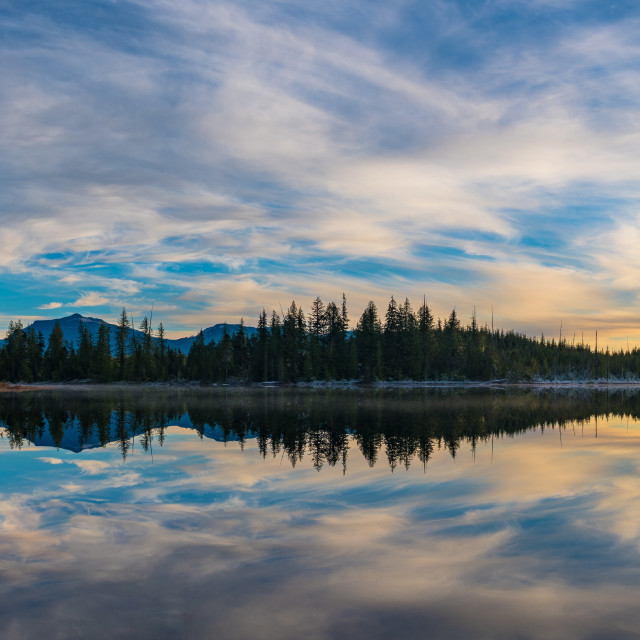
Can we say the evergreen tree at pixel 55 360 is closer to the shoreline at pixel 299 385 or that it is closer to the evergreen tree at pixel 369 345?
the shoreline at pixel 299 385

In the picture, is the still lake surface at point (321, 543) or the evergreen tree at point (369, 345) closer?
the still lake surface at point (321, 543)

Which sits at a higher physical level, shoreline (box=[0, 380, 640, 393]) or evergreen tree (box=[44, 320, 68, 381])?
evergreen tree (box=[44, 320, 68, 381])

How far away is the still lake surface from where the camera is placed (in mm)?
8656

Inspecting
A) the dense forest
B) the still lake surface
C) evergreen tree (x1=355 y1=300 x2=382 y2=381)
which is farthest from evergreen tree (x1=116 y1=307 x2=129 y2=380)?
the still lake surface

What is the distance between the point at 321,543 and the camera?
12.2 meters

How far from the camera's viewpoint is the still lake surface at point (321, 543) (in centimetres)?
866

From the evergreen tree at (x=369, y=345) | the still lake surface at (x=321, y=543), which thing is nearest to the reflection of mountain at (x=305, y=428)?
the still lake surface at (x=321, y=543)

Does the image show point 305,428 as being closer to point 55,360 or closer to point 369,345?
point 369,345

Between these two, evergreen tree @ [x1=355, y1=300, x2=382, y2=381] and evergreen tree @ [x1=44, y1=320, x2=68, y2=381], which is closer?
evergreen tree @ [x1=355, y1=300, x2=382, y2=381]

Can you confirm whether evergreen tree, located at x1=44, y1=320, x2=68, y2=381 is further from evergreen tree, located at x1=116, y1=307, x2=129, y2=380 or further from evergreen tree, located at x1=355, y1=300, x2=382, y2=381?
evergreen tree, located at x1=355, y1=300, x2=382, y2=381

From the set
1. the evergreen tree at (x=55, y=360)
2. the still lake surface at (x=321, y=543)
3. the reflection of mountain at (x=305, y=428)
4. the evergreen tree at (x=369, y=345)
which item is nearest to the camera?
the still lake surface at (x=321, y=543)

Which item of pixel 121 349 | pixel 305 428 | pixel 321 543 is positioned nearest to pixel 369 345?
pixel 121 349

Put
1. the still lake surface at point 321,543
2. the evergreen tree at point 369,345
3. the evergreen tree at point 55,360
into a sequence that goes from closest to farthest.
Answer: the still lake surface at point 321,543 → the evergreen tree at point 369,345 → the evergreen tree at point 55,360

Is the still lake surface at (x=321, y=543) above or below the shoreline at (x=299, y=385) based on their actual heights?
above
